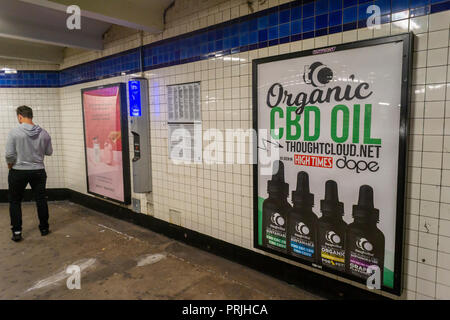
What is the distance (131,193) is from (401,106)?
155 inches

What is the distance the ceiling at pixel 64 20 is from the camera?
3.26 meters

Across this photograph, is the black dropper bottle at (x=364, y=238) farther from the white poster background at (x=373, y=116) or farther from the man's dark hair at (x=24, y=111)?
the man's dark hair at (x=24, y=111)

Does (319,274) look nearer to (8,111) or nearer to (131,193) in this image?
(131,193)

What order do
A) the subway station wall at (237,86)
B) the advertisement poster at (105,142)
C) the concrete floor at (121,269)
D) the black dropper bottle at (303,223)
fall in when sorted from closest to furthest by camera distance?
the subway station wall at (237,86), the black dropper bottle at (303,223), the concrete floor at (121,269), the advertisement poster at (105,142)

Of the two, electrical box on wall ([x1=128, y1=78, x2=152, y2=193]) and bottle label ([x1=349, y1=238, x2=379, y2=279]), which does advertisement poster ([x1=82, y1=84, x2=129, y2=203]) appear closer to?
electrical box on wall ([x1=128, y1=78, x2=152, y2=193])

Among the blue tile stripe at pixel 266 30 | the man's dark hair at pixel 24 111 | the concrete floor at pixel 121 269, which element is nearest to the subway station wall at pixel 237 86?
the blue tile stripe at pixel 266 30

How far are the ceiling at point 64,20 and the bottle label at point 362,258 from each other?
3353 mm

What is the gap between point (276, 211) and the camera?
9.54 feet

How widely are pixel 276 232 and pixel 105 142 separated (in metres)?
3.44

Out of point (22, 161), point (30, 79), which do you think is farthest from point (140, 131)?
point (30, 79)

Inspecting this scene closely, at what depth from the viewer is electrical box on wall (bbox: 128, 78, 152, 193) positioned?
4164mm

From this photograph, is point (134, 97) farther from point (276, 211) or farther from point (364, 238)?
point (364, 238)

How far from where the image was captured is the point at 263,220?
3027 mm
